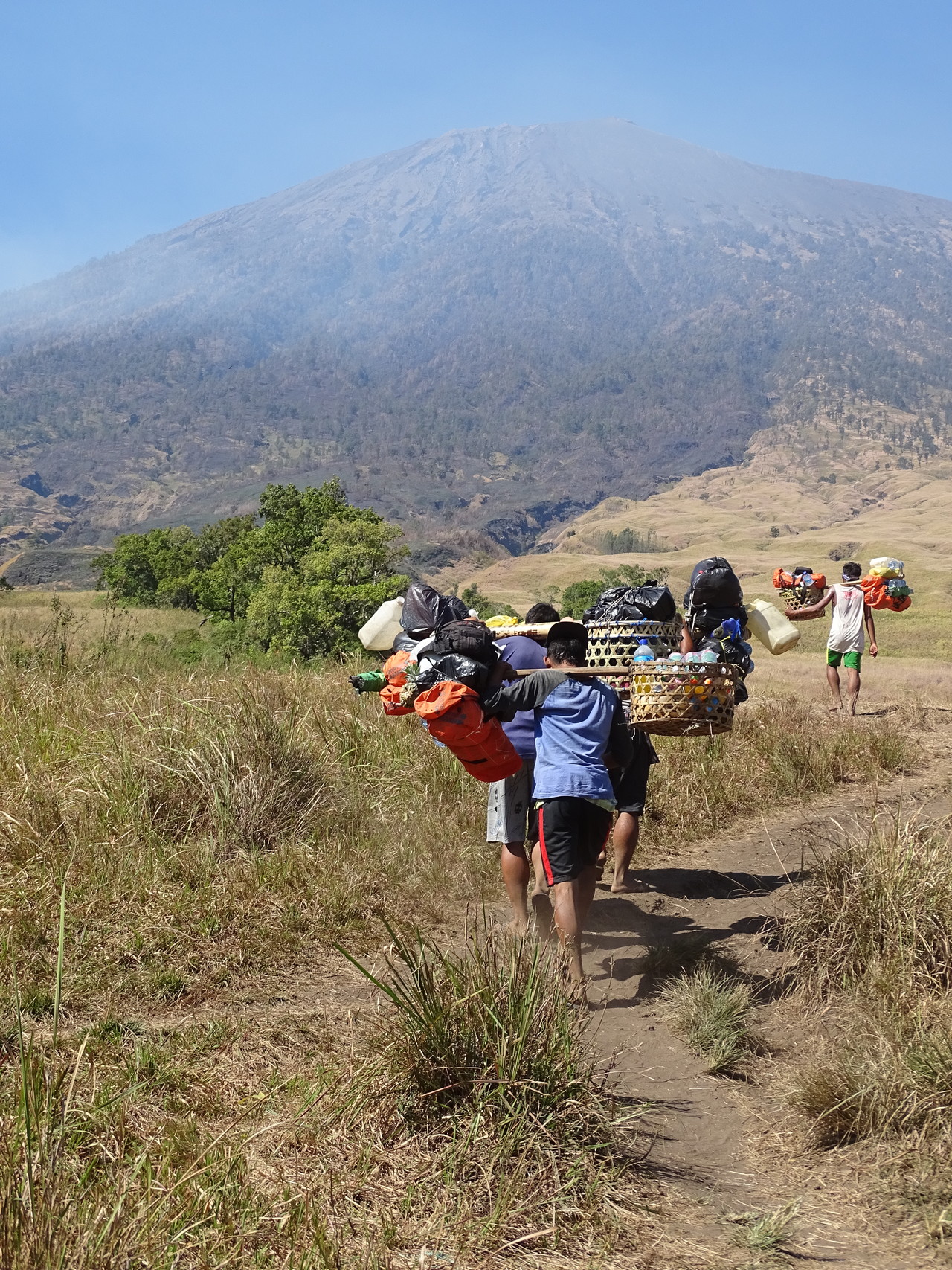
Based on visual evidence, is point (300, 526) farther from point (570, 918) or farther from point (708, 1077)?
point (708, 1077)

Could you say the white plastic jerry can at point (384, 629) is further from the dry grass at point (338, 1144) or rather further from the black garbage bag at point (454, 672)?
the dry grass at point (338, 1144)

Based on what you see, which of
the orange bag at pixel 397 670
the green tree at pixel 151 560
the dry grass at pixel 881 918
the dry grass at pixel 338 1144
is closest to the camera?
the dry grass at pixel 338 1144

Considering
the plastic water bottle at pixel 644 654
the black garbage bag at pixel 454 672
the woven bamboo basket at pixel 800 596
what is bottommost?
the woven bamboo basket at pixel 800 596

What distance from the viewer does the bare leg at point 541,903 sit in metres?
5.96

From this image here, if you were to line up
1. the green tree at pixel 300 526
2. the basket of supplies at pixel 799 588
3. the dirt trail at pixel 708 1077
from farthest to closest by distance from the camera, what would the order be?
the green tree at pixel 300 526
the basket of supplies at pixel 799 588
the dirt trail at pixel 708 1077

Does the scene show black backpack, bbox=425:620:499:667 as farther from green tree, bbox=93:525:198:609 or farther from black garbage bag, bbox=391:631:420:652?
green tree, bbox=93:525:198:609

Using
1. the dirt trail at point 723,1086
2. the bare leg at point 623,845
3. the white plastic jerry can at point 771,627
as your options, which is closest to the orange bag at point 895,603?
the dirt trail at point 723,1086

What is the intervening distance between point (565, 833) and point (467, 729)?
1.10 metres

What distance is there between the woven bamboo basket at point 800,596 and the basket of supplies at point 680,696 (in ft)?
10.2

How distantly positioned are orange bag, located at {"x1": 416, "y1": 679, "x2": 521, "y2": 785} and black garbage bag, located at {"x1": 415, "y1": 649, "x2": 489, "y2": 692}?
0.06 metres

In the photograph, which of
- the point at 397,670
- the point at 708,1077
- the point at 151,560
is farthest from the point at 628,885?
the point at 151,560

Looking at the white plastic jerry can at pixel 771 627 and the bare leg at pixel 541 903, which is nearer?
the bare leg at pixel 541 903

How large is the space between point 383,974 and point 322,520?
23961 mm

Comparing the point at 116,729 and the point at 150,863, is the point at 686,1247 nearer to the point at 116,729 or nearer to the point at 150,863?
the point at 150,863
